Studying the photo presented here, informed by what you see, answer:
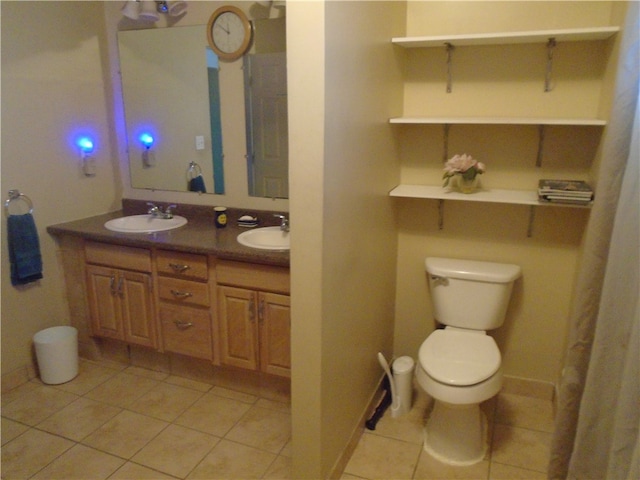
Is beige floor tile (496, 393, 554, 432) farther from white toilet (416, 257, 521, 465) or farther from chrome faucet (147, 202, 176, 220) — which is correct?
chrome faucet (147, 202, 176, 220)

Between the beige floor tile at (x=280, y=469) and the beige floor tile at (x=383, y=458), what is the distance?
257mm

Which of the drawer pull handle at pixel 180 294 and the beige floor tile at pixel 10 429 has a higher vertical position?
the drawer pull handle at pixel 180 294

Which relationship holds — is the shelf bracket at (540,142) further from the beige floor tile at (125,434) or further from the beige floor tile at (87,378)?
the beige floor tile at (87,378)

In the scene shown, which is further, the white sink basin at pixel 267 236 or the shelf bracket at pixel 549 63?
the white sink basin at pixel 267 236

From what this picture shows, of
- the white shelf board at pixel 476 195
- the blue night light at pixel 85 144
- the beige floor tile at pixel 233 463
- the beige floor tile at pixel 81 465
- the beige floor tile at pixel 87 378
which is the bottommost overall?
the beige floor tile at pixel 233 463

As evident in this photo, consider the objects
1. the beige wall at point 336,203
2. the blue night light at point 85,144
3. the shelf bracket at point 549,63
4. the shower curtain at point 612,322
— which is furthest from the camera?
the blue night light at point 85,144

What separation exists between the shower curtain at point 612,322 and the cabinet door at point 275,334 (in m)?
1.20

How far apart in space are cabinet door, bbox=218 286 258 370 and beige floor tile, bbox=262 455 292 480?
484 mm

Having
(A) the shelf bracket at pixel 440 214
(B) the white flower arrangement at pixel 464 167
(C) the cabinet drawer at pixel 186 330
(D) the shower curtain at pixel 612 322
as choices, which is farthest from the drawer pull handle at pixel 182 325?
(D) the shower curtain at pixel 612 322

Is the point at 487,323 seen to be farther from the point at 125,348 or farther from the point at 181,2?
the point at 181,2

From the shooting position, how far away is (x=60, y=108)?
107 inches

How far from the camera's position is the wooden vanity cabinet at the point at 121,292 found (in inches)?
103

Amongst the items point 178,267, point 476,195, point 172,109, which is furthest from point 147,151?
point 476,195

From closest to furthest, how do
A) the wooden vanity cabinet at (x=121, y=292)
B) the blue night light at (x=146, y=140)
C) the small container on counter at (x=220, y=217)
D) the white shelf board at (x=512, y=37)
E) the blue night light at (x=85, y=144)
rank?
1. the white shelf board at (x=512, y=37)
2. the wooden vanity cabinet at (x=121, y=292)
3. the small container on counter at (x=220, y=217)
4. the blue night light at (x=85, y=144)
5. the blue night light at (x=146, y=140)
